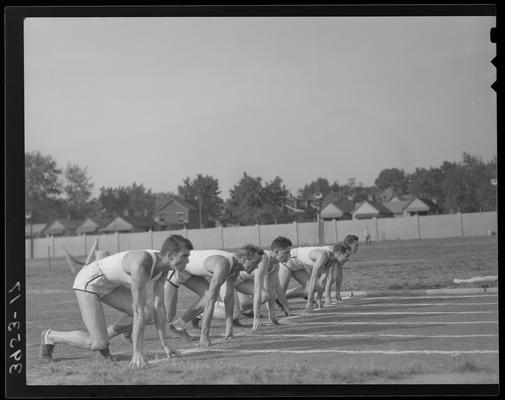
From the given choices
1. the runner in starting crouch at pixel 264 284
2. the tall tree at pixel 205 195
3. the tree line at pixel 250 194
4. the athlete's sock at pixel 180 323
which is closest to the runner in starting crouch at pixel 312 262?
the runner in starting crouch at pixel 264 284

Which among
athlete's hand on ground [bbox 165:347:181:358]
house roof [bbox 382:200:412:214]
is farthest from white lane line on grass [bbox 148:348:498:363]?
house roof [bbox 382:200:412:214]

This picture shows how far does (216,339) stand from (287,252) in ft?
5.53

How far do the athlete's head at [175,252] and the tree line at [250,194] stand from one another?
402cm

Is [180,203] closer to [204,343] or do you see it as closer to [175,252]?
[204,343]

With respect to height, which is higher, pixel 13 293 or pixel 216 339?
pixel 13 293

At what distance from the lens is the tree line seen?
36.8 ft

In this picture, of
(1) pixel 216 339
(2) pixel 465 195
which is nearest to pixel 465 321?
(1) pixel 216 339

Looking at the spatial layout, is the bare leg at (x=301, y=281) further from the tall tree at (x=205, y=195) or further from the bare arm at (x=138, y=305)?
the bare arm at (x=138, y=305)

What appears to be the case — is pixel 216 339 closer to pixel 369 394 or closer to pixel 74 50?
pixel 369 394

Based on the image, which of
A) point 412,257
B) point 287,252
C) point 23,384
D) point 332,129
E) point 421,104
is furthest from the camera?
point 412,257

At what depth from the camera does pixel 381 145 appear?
1116cm

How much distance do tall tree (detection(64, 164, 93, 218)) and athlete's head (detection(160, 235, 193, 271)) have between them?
3.93 metres

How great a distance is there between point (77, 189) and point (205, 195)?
2380mm

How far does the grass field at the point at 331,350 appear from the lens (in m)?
6.23
